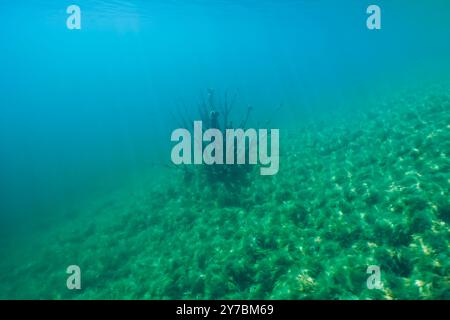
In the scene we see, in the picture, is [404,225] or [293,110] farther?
[293,110]

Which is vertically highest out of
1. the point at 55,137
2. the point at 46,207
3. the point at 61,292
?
the point at 55,137

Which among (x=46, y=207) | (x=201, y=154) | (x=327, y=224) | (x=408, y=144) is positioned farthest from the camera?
(x=46, y=207)

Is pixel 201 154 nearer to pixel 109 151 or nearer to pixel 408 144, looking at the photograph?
pixel 408 144

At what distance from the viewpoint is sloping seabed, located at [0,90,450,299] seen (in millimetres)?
6508

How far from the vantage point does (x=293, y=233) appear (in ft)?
26.6

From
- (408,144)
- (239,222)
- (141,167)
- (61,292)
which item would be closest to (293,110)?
(141,167)

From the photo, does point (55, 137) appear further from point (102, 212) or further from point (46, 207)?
point (102, 212)

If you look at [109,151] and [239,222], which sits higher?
[109,151]

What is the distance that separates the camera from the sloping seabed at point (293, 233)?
6.51 m

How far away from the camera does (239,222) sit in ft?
30.8

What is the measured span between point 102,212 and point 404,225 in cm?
1328

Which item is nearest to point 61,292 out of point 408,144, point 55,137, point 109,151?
point 408,144

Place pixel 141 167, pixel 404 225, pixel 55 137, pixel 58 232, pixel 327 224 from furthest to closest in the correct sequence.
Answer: pixel 55 137 → pixel 141 167 → pixel 58 232 → pixel 327 224 → pixel 404 225

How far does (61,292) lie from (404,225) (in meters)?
9.36
